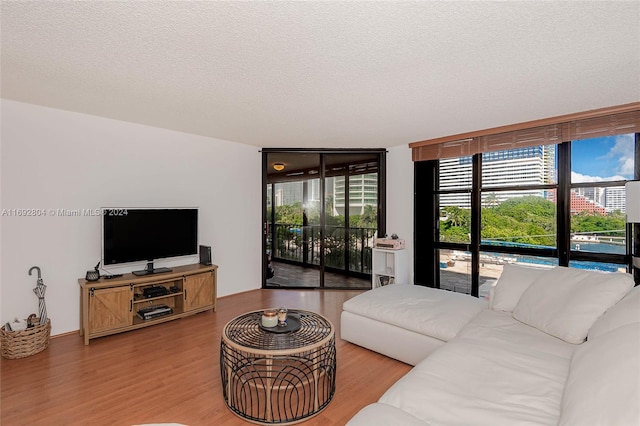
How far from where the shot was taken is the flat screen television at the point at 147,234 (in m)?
3.47

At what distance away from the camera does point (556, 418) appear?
1.35m

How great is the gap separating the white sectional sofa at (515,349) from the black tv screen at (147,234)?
231 cm

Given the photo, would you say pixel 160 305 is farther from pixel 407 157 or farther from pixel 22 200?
pixel 407 157

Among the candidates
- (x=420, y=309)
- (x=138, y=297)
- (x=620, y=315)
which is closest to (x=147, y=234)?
(x=138, y=297)

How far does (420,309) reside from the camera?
2.78 meters

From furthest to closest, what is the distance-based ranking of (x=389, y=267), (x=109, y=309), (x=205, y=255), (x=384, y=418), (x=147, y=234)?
(x=389, y=267)
(x=205, y=255)
(x=147, y=234)
(x=109, y=309)
(x=384, y=418)

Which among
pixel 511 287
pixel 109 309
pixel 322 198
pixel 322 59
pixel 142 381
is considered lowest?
pixel 142 381

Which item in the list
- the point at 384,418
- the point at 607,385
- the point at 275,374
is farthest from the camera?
the point at 275,374

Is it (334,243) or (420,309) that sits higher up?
(334,243)

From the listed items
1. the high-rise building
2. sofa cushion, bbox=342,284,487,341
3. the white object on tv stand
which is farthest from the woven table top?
the high-rise building

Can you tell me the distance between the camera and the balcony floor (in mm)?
5344

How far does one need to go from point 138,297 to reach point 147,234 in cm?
72

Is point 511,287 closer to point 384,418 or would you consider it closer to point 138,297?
point 384,418

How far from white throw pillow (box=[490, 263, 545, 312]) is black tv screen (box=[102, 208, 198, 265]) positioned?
3503 millimetres
